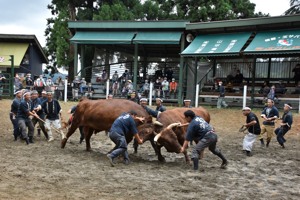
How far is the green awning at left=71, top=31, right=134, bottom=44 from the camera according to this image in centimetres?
2323

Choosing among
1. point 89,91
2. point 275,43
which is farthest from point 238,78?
point 89,91

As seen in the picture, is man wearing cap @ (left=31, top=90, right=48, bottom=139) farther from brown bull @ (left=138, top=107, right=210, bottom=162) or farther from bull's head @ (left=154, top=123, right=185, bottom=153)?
bull's head @ (left=154, top=123, right=185, bottom=153)

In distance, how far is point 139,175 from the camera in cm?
802

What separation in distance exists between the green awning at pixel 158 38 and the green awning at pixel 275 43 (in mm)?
4460

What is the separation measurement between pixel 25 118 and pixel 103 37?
41.7ft

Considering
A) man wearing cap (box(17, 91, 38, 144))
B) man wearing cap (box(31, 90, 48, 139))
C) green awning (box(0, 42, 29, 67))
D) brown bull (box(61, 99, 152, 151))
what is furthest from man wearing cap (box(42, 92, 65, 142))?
green awning (box(0, 42, 29, 67))

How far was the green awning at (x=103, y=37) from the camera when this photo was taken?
23234 mm

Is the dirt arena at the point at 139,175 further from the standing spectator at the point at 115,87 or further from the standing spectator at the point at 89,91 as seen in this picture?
the standing spectator at the point at 115,87

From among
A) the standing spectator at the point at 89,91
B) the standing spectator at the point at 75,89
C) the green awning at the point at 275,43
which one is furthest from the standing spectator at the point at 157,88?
the green awning at the point at 275,43

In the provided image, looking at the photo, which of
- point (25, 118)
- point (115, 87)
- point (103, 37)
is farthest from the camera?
point (103, 37)

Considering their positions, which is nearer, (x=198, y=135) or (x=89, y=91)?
(x=198, y=135)

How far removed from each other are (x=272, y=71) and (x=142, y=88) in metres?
7.56

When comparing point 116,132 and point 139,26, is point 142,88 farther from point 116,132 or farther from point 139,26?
point 116,132

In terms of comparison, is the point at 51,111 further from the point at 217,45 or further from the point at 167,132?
the point at 217,45
